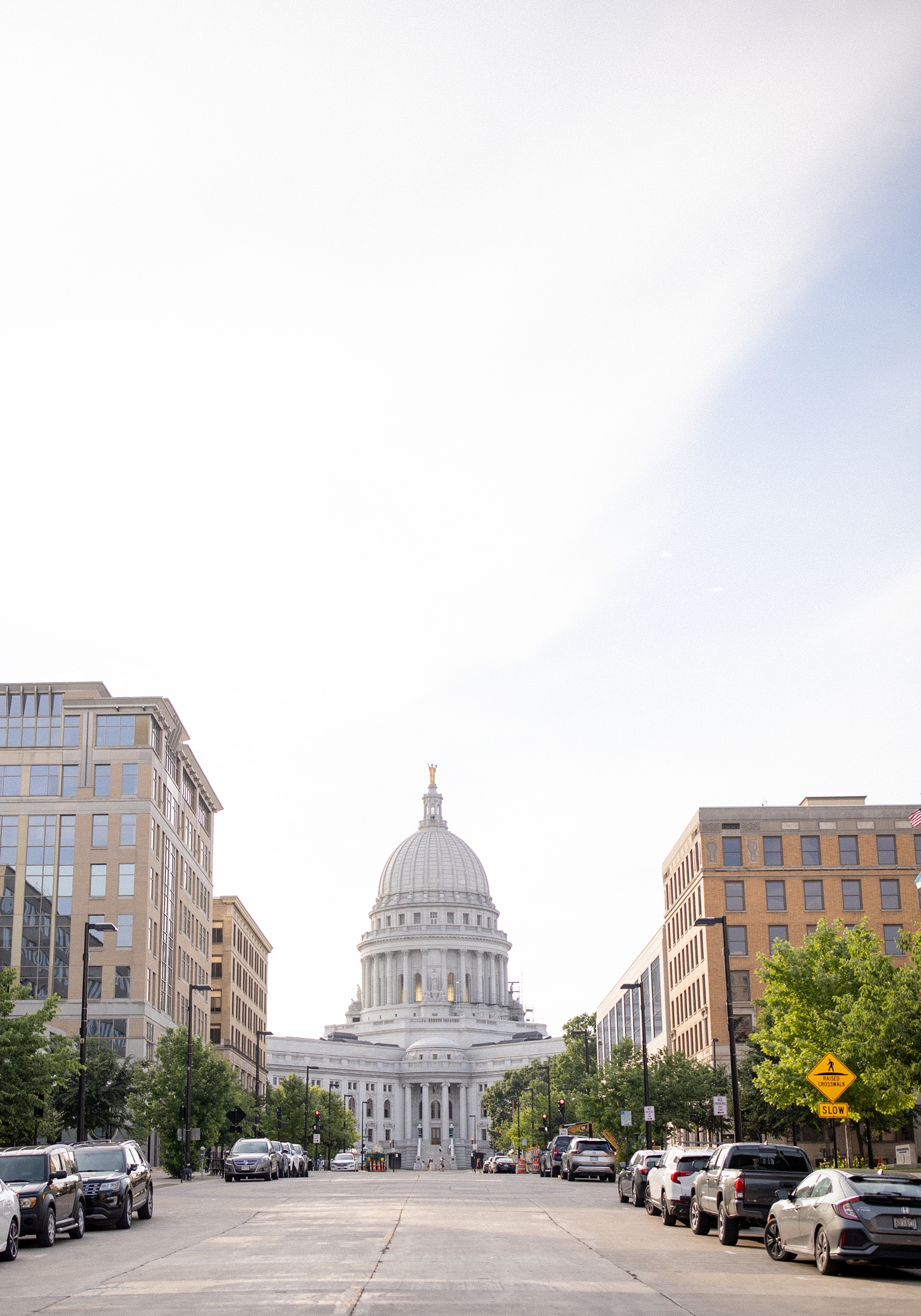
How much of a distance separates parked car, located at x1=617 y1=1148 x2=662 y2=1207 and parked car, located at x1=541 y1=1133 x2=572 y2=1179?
32857 millimetres

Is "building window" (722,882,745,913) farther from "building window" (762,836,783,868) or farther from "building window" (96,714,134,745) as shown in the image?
"building window" (96,714,134,745)

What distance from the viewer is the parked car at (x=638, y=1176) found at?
38.1 m

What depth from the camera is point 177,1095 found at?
72.0 meters

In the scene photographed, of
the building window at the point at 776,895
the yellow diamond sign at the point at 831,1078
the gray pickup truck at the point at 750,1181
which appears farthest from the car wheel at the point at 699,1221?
the building window at the point at 776,895

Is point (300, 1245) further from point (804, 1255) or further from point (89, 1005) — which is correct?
point (89, 1005)

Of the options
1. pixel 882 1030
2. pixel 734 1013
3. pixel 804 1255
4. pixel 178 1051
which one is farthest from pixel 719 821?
pixel 804 1255

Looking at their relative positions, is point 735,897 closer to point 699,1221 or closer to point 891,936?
point 891,936

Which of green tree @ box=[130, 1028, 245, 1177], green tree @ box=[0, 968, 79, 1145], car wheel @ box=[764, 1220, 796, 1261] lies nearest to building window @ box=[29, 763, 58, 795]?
green tree @ box=[130, 1028, 245, 1177]

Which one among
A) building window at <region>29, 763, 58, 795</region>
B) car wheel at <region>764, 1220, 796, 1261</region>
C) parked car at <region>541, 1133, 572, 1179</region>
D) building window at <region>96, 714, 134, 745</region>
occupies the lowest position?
parked car at <region>541, 1133, 572, 1179</region>

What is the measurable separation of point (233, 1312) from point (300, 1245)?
31.9 feet

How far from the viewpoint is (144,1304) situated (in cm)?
1602

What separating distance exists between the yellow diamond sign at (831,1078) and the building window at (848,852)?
57201mm

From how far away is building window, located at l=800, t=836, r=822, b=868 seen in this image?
85312 millimetres

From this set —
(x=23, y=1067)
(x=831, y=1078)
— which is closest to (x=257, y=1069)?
(x=23, y=1067)
